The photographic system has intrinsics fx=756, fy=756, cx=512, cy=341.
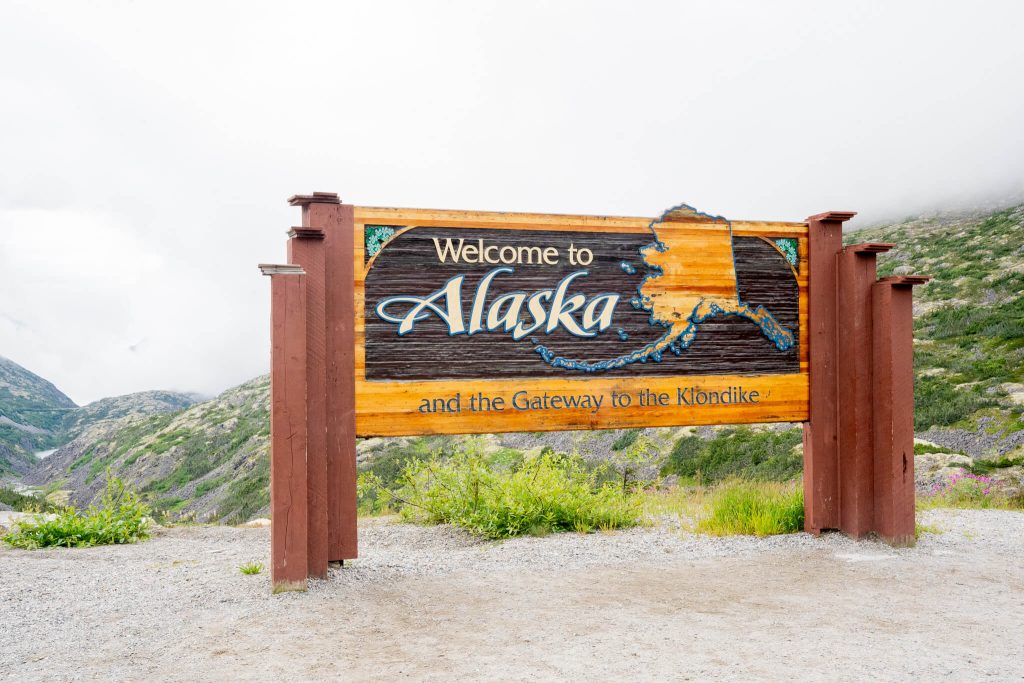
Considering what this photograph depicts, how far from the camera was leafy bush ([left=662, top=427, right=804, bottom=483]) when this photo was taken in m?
15.9

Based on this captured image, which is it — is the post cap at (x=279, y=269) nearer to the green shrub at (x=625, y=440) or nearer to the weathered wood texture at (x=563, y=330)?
the weathered wood texture at (x=563, y=330)

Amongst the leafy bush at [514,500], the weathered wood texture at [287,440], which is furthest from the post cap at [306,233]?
the leafy bush at [514,500]

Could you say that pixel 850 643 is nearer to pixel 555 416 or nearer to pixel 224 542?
pixel 555 416

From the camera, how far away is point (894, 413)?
7176 millimetres

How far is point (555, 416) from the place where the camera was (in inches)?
267

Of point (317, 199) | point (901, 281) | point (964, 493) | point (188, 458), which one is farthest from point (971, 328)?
point (188, 458)

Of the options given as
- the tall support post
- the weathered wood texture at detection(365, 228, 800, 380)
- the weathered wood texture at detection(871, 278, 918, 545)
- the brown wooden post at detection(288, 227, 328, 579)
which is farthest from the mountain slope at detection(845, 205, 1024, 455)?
the brown wooden post at detection(288, 227, 328, 579)

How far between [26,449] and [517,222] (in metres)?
68.2

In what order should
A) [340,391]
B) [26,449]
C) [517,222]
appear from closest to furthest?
[340,391] → [517,222] → [26,449]

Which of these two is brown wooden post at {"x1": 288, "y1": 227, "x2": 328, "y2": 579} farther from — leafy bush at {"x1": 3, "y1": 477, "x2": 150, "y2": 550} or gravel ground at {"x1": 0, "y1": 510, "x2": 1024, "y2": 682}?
leafy bush at {"x1": 3, "y1": 477, "x2": 150, "y2": 550}

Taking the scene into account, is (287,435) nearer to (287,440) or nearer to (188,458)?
(287,440)

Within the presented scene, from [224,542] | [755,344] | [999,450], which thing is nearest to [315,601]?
[224,542]

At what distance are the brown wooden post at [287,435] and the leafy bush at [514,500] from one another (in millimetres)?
2365

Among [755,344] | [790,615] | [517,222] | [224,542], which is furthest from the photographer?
[224,542]
